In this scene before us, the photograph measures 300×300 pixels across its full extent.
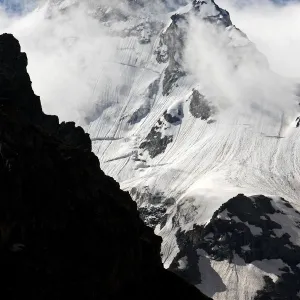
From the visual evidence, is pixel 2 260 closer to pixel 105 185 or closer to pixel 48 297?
pixel 48 297

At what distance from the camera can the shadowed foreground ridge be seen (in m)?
59.2

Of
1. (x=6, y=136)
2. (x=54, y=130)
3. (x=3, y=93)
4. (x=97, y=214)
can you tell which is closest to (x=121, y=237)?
(x=97, y=214)

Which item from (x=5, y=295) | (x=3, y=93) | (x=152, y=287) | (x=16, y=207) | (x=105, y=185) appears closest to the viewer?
(x=5, y=295)

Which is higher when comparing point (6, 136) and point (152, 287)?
point (6, 136)

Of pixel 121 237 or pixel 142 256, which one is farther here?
pixel 142 256

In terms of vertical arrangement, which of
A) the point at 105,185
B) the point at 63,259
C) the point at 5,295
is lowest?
the point at 5,295

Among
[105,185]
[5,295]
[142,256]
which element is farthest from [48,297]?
[105,185]

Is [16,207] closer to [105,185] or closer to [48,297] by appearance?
[48,297]

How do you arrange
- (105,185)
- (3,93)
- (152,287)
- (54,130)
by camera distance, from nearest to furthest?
(152,287) < (105,185) < (3,93) < (54,130)

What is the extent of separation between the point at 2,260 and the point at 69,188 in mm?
12400

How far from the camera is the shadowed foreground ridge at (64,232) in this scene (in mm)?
59250

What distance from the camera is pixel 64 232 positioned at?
209ft

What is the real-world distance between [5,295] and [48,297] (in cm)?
360

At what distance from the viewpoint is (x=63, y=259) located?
6134cm
